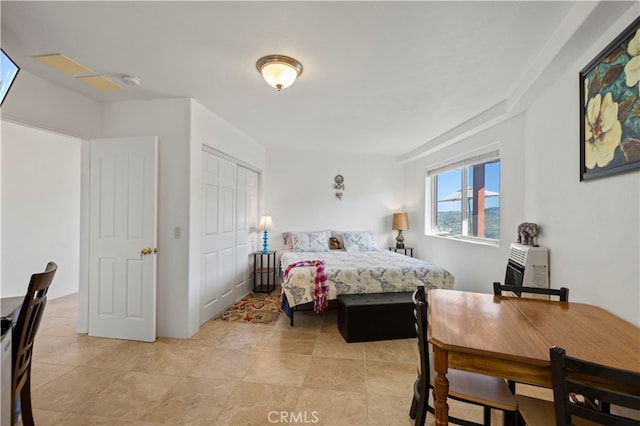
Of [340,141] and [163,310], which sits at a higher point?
[340,141]

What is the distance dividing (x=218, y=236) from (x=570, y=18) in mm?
3676

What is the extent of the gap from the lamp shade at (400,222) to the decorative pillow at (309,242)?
142 cm

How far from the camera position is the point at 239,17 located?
1.68 m

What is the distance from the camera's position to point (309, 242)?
4.90 meters

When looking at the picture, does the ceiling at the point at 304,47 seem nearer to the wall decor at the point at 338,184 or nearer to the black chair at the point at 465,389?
the black chair at the point at 465,389

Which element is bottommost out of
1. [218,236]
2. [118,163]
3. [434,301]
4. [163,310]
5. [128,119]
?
[163,310]

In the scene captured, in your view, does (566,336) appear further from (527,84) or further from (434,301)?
(527,84)

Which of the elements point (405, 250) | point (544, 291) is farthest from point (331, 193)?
point (544, 291)

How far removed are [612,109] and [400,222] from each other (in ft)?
12.7

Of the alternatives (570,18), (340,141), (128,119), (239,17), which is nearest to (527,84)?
(570,18)

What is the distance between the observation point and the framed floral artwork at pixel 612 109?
1.44 meters

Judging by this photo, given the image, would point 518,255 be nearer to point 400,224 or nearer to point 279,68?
point 279,68
